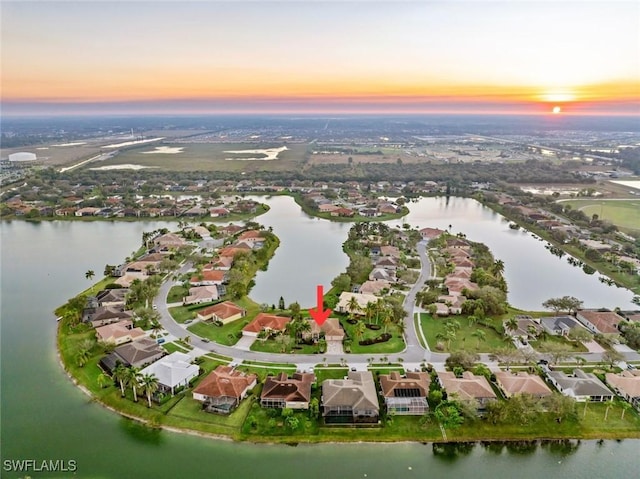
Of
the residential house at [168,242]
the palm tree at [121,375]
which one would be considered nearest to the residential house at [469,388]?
the palm tree at [121,375]

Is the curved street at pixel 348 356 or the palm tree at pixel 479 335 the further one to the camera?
the palm tree at pixel 479 335

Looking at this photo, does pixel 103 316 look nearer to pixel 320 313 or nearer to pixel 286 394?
pixel 320 313

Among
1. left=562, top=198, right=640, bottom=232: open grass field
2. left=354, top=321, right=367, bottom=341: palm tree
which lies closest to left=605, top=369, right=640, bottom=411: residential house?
left=354, top=321, right=367, bottom=341: palm tree

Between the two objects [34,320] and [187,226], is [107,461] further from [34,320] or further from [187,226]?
[187,226]

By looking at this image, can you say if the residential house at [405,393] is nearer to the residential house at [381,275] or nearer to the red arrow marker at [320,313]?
the red arrow marker at [320,313]

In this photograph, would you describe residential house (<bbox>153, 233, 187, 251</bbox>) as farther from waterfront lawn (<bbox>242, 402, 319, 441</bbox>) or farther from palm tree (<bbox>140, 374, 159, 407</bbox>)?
waterfront lawn (<bbox>242, 402, 319, 441</bbox>)

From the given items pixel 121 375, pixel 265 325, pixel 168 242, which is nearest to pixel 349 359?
pixel 265 325
